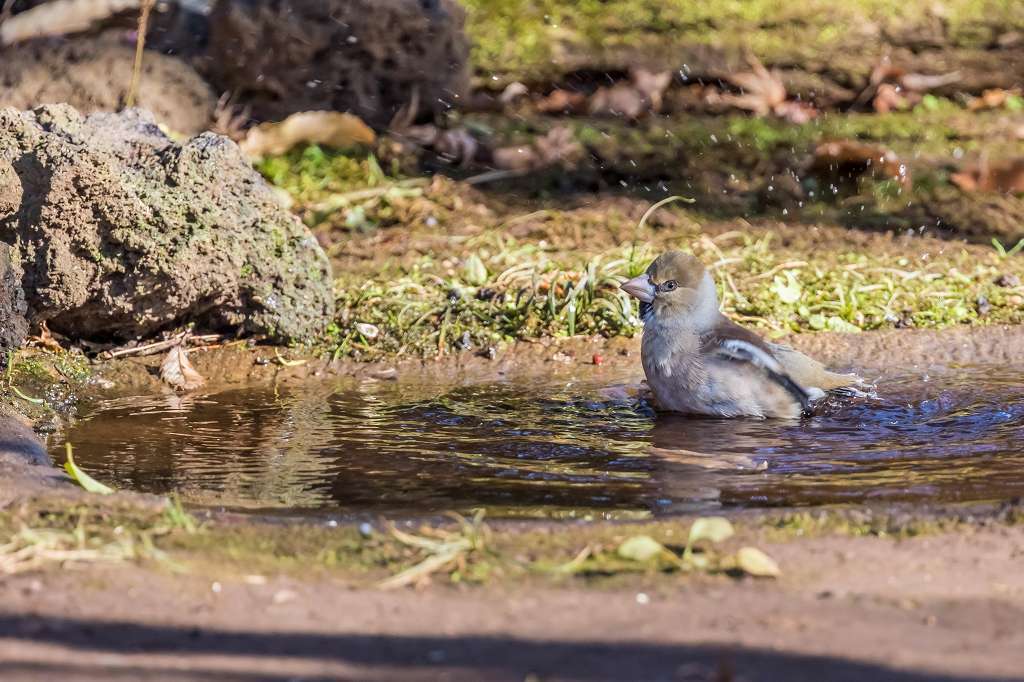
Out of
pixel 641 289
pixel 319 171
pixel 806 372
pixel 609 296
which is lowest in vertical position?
pixel 806 372

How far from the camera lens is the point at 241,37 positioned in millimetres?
9438

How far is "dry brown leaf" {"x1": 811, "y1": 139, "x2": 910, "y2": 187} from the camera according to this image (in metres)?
9.00

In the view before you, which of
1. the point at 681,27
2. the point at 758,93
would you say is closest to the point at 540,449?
the point at 758,93

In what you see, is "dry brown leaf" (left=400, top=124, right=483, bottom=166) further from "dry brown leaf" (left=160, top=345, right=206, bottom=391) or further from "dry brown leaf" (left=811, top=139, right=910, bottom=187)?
"dry brown leaf" (left=160, top=345, right=206, bottom=391)

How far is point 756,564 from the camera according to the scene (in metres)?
3.39

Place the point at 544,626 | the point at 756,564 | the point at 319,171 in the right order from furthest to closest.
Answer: the point at 319,171 → the point at 756,564 → the point at 544,626

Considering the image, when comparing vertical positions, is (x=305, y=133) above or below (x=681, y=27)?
below

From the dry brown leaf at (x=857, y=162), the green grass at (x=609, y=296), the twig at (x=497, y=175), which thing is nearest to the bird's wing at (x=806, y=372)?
the green grass at (x=609, y=296)

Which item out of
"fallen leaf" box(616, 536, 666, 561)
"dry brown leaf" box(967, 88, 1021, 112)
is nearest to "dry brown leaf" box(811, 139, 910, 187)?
"dry brown leaf" box(967, 88, 1021, 112)

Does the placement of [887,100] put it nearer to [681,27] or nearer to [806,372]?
[681,27]

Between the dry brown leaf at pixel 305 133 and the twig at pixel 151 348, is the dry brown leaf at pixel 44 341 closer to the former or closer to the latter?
the twig at pixel 151 348

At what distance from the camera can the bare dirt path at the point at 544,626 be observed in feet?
9.30

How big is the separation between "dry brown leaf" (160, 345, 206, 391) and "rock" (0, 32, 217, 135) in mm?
2948

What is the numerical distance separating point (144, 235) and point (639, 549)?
3274mm
